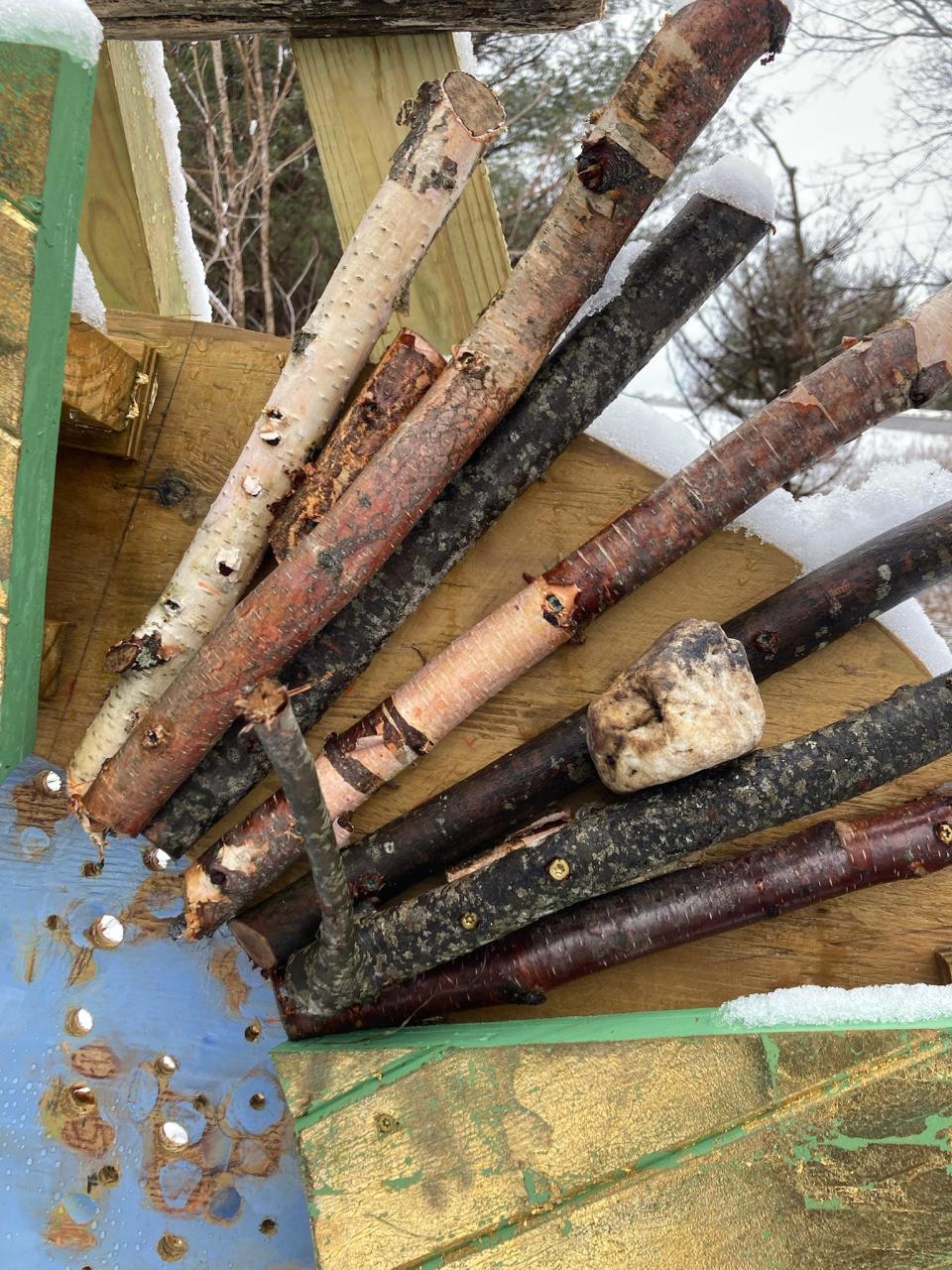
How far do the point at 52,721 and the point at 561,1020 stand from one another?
4.15ft

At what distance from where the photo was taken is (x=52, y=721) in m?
2.11

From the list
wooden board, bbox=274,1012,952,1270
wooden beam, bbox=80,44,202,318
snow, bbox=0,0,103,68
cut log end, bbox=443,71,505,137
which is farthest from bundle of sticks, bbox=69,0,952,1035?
wooden beam, bbox=80,44,202,318

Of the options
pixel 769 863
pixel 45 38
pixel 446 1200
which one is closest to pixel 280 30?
pixel 45 38

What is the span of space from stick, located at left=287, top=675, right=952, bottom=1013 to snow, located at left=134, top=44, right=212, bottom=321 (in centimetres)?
172

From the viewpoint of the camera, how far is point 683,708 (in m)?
1.62

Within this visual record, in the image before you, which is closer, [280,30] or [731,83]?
[731,83]

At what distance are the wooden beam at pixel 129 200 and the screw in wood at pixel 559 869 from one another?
1.71 meters

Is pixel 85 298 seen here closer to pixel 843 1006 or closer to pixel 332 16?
pixel 332 16

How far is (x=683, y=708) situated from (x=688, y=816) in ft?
0.77

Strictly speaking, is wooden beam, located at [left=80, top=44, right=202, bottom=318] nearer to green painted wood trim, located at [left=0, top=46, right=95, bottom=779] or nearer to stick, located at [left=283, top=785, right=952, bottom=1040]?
green painted wood trim, located at [left=0, top=46, right=95, bottom=779]

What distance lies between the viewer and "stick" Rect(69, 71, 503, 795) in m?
1.67

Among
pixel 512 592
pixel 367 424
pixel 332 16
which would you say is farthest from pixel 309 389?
pixel 332 16

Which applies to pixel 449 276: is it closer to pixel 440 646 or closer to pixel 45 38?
pixel 440 646

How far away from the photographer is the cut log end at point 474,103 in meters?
1.63
